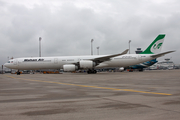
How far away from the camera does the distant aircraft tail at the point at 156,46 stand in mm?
34219

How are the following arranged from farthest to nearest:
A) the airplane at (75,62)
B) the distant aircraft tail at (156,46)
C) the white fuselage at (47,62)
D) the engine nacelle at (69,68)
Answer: the distant aircraft tail at (156,46) → the white fuselage at (47,62) → the airplane at (75,62) → the engine nacelle at (69,68)

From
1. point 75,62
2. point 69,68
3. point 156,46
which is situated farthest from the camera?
point 156,46

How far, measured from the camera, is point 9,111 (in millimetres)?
4441

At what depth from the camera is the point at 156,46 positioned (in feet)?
113

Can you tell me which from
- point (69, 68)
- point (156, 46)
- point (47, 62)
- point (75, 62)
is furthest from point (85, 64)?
point (156, 46)

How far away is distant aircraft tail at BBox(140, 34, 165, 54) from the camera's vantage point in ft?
112

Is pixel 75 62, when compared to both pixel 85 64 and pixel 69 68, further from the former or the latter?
pixel 85 64

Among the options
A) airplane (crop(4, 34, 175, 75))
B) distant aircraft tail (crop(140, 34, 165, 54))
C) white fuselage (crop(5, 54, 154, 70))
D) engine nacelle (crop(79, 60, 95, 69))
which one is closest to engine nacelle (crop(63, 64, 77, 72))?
airplane (crop(4, 34, 175, 75))

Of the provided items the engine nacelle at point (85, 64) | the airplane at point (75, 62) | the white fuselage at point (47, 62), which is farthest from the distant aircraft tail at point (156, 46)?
the engine nacelle at point (85, 64)

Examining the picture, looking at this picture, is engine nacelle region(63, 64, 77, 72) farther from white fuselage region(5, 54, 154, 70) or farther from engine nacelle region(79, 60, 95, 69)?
white fuselage region(5, 54, 154, 70)

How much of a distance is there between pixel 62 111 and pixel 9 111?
1.34m

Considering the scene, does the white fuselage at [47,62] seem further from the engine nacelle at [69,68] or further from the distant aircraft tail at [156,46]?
the distant aircraft tail at [156,46]

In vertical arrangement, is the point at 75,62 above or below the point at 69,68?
above

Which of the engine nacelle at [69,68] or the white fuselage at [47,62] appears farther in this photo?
the white fuselage at [47,62]
